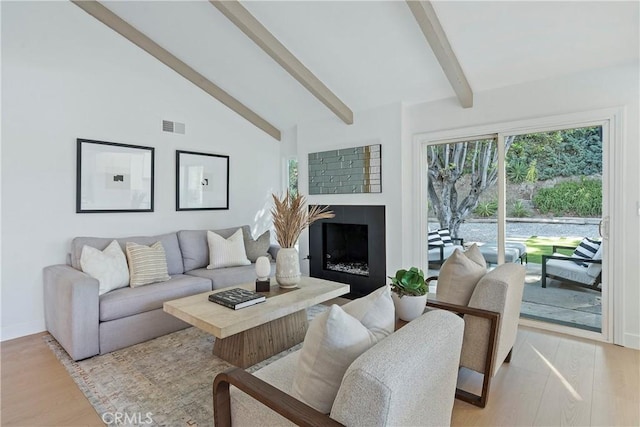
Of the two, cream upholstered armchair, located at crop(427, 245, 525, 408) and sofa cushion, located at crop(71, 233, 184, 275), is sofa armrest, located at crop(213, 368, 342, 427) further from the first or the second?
sofa cushion, located at crop(71, 233, 184, 275)

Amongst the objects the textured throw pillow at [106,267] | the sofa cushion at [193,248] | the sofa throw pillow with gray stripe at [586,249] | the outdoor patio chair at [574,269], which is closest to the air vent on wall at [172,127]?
the sofa cushion at [193,248]

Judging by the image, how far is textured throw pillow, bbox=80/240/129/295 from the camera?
111 inches

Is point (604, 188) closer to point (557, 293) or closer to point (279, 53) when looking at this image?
point (557, 293)

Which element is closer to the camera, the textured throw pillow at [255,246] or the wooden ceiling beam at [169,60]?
the wooden ceiling beam at [169,60]

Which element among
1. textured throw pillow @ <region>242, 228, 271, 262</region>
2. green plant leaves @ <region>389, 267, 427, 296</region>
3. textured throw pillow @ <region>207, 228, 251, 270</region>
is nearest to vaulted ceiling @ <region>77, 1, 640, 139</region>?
textured throw pillow @ <region>242, 228, 271, 262</region>

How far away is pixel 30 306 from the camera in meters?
3.06

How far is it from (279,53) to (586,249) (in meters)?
3.45

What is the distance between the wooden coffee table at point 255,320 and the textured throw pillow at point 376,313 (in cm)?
101

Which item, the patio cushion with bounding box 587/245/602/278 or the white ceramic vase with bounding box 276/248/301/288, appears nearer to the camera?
the white ceramic vase with bounding box 276/248/301/288

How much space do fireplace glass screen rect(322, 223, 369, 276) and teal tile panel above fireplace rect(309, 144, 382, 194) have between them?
514 mm

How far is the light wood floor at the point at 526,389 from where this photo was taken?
6.15ft

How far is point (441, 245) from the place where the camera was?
3869 millimetres

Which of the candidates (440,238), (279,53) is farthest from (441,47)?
(440,238)

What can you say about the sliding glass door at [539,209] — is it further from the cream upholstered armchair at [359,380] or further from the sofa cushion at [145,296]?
the sofa cushion at [145,296]
